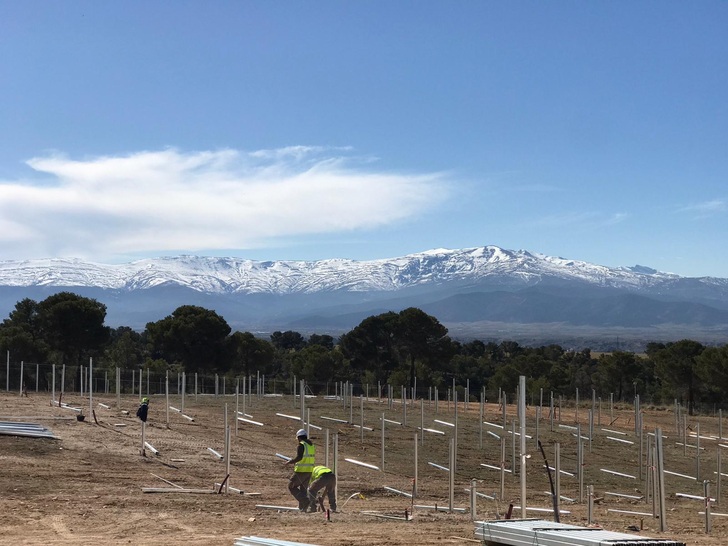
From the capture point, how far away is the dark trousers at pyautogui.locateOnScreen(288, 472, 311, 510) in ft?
59.4

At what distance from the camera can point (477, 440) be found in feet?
125

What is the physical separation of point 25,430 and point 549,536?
1964 centimetres

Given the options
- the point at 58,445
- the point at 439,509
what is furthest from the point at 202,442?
the point at 439,509

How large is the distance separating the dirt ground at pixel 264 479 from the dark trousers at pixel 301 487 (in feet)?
0.96

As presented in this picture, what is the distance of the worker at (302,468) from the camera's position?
18.0 meters

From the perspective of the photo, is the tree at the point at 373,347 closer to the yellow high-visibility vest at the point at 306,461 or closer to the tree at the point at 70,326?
the tree at the point at 70,326

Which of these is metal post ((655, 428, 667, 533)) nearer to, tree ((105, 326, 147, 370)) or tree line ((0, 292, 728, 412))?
tree line ((0, 292, 728, 412))

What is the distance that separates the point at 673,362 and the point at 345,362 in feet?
85.1

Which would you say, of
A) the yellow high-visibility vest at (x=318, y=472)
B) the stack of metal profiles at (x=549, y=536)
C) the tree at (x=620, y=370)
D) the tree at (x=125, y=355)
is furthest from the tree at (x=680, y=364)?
the stack of metal profiles at (x=549, y=536)

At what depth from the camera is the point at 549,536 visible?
11.5 meters

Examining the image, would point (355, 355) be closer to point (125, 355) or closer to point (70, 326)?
point (125, 355)

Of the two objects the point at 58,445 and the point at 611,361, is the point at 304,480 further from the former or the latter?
the point at 611,361

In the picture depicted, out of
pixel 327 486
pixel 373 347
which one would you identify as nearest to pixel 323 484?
pixel 327 486

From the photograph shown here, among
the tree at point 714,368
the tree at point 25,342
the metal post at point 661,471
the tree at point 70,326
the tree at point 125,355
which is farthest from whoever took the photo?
the tree at point 125,355
